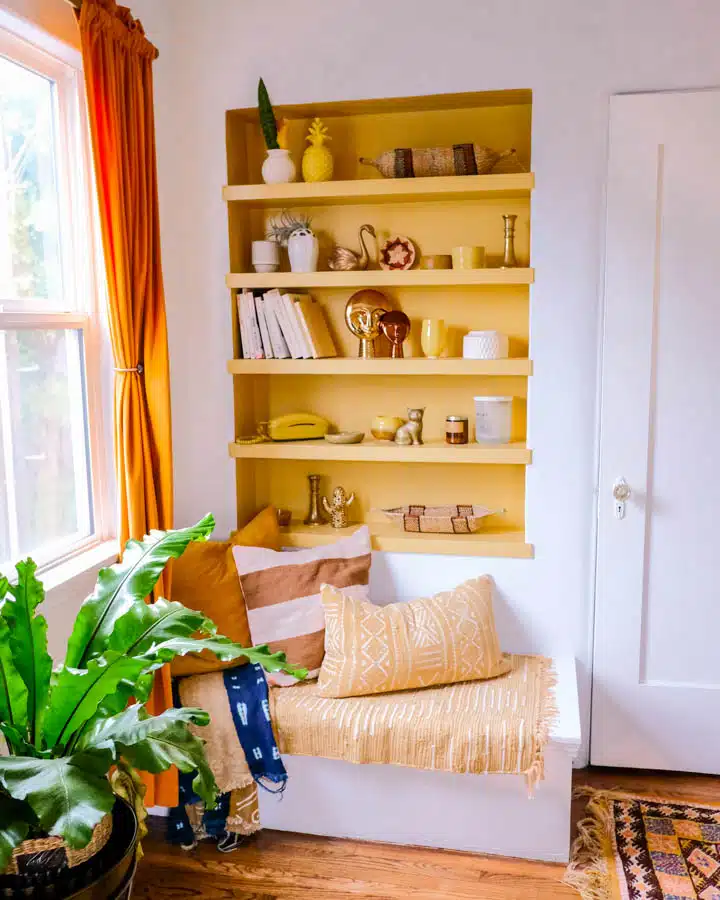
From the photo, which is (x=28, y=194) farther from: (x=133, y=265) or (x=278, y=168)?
(x=278, y=168)

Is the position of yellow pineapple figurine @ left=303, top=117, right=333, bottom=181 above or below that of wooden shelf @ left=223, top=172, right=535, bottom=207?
above

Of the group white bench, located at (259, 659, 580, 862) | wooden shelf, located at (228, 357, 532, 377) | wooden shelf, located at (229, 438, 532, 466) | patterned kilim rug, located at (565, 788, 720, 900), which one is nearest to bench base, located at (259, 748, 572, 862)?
white bench, located at (259, 659, 580, 862)

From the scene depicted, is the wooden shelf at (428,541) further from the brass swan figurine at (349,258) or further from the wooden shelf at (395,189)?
the wooden shelf at (395,189)

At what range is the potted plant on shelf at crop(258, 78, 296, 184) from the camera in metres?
2.74

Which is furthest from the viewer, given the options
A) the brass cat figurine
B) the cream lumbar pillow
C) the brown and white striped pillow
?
the brass cat figurine

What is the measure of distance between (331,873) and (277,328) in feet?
5.57

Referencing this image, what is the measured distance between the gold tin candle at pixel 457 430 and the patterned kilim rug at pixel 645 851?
3.99 feet

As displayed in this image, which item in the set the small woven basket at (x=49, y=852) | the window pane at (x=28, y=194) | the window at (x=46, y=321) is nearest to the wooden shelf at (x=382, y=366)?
the window at (x=46, y=321)

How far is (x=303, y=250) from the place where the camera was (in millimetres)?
2887

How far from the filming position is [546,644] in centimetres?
284

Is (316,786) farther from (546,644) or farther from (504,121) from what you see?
(504,121)

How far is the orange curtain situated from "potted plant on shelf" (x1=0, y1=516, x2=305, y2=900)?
23.7 inches

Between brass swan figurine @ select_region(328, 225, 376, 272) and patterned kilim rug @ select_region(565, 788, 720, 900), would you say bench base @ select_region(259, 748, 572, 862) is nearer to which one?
patterned kilim rug @ select_region(565, 788, 720, 900)

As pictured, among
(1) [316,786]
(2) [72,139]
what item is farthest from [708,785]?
(2) [72,139]
